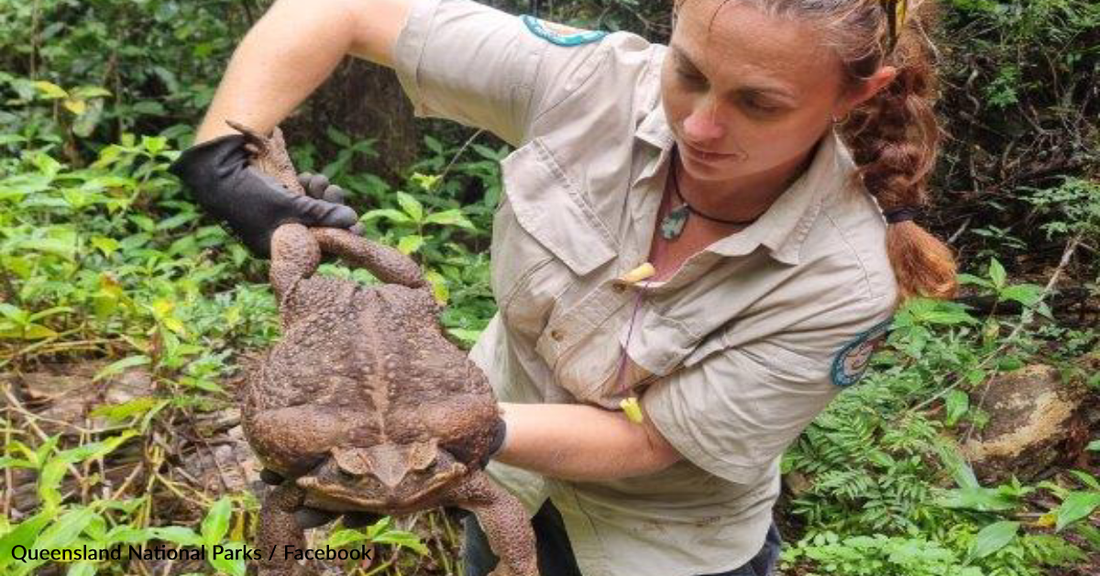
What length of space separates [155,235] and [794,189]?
3556 mm

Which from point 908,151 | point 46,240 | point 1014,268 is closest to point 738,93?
point 908,151

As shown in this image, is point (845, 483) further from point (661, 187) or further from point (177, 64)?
point (177, 64)

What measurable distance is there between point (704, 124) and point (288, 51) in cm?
99

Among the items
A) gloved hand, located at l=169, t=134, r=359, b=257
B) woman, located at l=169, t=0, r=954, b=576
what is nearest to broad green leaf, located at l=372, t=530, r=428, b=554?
woman, located at l=169, t=0, r=954, b=576

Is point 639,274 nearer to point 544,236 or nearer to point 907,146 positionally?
point 544,236

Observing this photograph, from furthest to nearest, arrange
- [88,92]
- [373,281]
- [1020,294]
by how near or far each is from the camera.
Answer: [88,92] → [1020,294] → [373,281]

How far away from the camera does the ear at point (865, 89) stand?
6.69 feet

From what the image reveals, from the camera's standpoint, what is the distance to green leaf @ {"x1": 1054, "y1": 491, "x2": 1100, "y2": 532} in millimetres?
2898

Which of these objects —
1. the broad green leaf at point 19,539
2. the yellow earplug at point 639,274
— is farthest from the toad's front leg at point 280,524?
the yellow earplug at point 639,274

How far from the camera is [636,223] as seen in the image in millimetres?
2350

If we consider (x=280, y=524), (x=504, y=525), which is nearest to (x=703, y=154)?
(x=504, y=525)

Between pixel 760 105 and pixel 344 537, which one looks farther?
pixel 344 537

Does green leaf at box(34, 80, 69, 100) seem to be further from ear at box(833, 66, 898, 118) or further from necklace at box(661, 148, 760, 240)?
ear at box(833, 66, 898, 118)

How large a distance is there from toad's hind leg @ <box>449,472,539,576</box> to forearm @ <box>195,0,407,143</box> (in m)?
0.99
